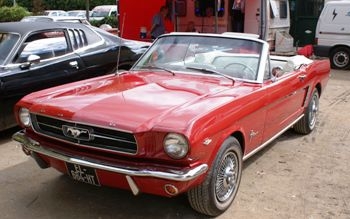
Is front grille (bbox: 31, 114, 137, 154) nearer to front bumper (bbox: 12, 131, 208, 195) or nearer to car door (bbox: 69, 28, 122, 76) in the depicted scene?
front bumper (bbox: 12, 131, 208, 195)

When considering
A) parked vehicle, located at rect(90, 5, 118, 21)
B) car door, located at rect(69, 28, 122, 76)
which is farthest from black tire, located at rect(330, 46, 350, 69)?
parked vehicle, located at rect(90, 5, 118, 21)

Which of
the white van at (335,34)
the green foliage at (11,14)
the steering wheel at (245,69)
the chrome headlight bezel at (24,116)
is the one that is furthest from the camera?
the green foliage at (11,14)

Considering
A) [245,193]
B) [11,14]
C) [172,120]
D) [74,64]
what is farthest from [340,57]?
[11,14]

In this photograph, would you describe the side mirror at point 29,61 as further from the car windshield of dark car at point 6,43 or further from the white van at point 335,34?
the white van at point 335,34

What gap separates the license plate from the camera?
11.8 feet

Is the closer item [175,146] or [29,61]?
[175,146]

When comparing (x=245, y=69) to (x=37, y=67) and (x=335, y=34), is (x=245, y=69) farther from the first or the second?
(x=335, y=34)

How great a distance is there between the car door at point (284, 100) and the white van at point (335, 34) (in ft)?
27.8

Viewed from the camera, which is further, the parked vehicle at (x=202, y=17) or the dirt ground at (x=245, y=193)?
the parked vehicle at (x=202, y=17)

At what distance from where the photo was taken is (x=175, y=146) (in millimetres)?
3354

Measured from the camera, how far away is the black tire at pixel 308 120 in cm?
628

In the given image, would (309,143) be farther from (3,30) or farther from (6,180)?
(3,30)

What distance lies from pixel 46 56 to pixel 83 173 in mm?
3390

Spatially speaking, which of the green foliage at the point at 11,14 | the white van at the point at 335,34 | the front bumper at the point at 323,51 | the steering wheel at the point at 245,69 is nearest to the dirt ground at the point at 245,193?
the steering wheel at the point at 245,69
